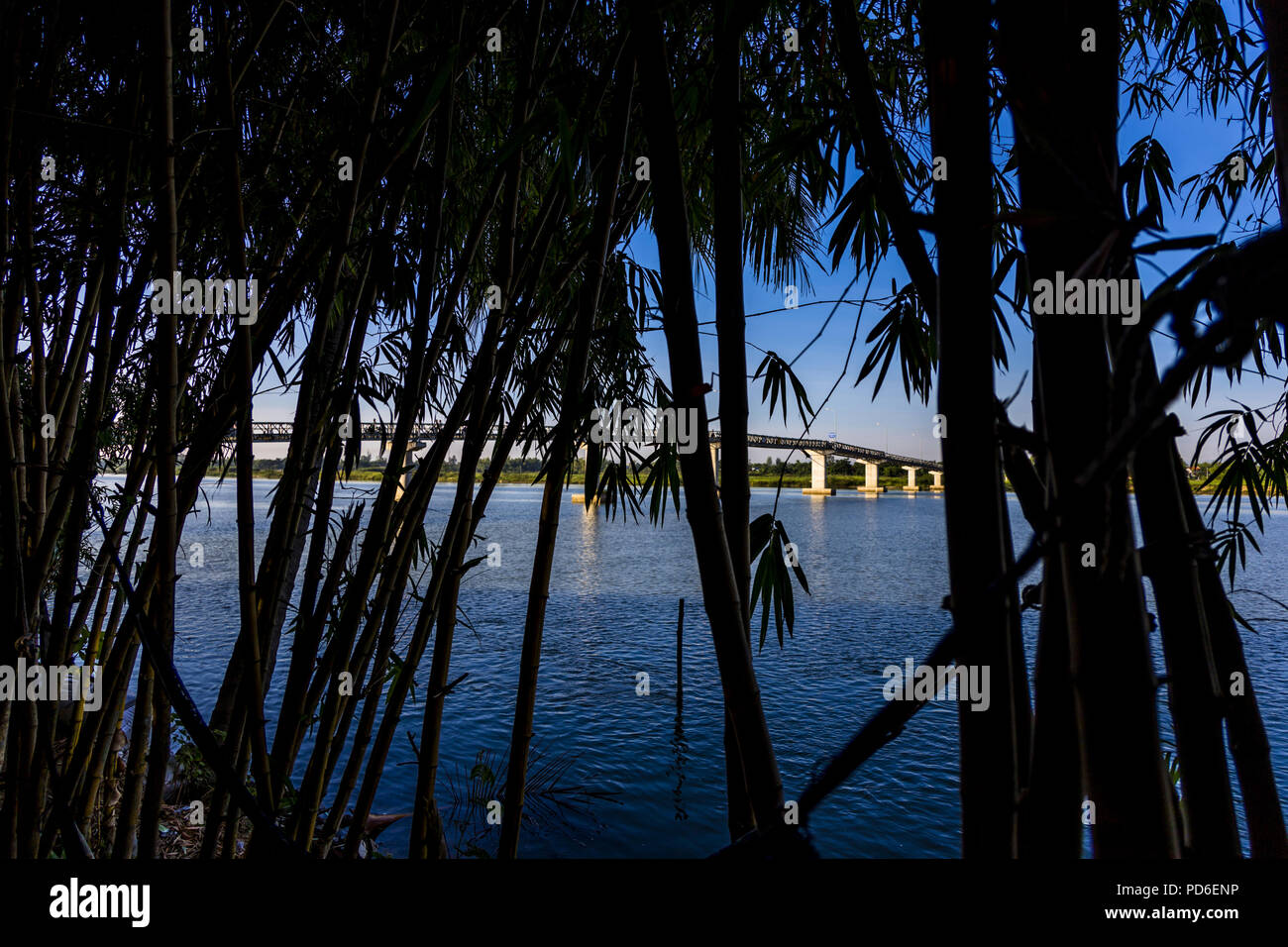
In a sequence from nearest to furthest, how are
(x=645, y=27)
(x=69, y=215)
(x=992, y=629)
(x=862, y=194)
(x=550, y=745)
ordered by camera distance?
1. (x=992, y=629)
2. (x=645, y=27)
3. (x=862, y=194)
4. (x=69, y=215)
5. (x=550, y=745)

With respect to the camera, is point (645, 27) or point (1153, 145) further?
point (1153, 145)

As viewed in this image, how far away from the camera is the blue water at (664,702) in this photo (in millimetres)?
6141

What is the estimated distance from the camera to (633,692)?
991 cm

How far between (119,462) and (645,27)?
4.72m

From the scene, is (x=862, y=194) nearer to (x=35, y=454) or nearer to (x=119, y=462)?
(x=35, y=454)

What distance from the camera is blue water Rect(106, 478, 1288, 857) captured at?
614 centimetres

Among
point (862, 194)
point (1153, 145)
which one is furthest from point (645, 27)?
point (1153, 145)

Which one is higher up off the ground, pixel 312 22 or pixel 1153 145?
pixel 312 22

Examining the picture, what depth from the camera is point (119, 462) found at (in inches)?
163

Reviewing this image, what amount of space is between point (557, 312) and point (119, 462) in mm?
3791

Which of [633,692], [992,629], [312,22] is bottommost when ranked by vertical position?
[633,692]

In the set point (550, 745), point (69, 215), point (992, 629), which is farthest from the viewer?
point (550, 745)

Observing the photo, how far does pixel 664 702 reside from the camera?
9695 millimetres
